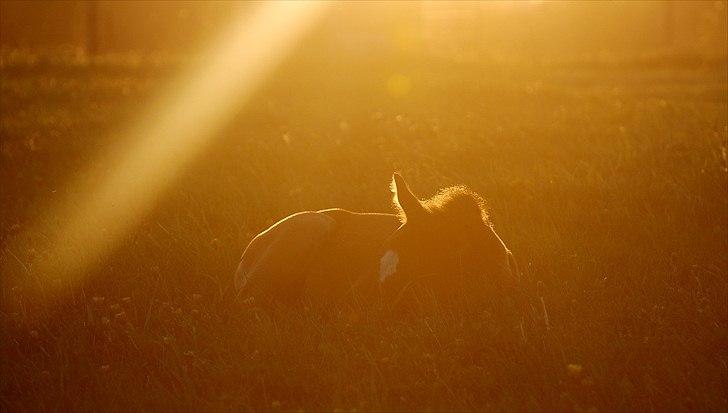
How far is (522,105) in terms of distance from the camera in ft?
61.4

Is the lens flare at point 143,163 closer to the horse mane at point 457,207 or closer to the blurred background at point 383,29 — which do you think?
the horse mane at point 457,207

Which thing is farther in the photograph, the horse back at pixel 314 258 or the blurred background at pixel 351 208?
the horse back at pixel 314 258

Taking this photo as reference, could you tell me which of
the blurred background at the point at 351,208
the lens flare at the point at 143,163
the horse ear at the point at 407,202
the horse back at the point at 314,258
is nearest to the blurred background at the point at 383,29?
the lens flare at the point at 143,163

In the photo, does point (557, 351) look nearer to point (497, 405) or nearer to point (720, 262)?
point (497, 405)

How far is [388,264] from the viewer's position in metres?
5.46

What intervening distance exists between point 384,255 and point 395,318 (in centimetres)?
51

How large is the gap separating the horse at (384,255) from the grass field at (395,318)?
0.79 ft

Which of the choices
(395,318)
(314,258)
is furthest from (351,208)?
(395,318)

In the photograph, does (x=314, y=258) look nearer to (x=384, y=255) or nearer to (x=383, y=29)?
(x=384, y=255)

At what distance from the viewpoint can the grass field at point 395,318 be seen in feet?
16.9

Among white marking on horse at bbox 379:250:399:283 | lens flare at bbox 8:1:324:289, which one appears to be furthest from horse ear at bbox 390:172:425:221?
lens flare at bbox 8:1:324:289

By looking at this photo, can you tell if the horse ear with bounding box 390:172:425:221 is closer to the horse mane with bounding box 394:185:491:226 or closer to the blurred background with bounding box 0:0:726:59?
the horse mane with bounding box 394:185:491:226

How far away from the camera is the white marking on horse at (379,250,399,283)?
543 cm

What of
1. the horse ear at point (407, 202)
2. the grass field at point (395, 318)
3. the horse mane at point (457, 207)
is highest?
the horse ear at point (407, 202)
